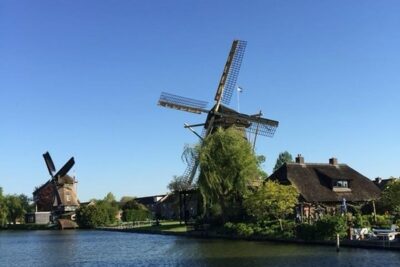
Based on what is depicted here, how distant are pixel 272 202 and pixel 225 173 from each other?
6.76 m

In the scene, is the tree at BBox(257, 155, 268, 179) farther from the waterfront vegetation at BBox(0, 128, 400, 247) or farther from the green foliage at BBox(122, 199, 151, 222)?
the green foliage at BBox(122, 199, 151, 222)

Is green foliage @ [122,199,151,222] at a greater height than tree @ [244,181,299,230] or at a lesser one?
lesser

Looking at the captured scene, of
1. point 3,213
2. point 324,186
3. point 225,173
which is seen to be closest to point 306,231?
point 225,173

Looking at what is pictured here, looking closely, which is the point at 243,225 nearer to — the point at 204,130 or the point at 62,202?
the point at 204,130

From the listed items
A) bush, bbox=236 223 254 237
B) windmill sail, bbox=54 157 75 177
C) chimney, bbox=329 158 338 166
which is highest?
windmill sail, bbox=54 157 75 177

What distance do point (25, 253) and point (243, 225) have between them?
54.6 feet

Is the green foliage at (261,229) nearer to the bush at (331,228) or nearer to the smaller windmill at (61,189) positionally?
the bush at (331,228)

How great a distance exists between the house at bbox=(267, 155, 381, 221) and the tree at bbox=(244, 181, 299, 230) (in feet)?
6.60

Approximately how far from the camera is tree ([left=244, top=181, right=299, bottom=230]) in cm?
4103

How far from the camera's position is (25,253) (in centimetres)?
3750

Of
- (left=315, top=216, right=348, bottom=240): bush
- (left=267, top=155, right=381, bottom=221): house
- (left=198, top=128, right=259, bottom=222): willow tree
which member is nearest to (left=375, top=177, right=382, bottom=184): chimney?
(left=267, top=155, right=381, bottom=221): house

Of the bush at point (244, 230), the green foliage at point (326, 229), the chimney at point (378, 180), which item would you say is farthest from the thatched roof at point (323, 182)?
the chimney at point (378, 180)

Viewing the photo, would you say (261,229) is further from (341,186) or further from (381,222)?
(341,186)

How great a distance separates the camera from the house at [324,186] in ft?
148
